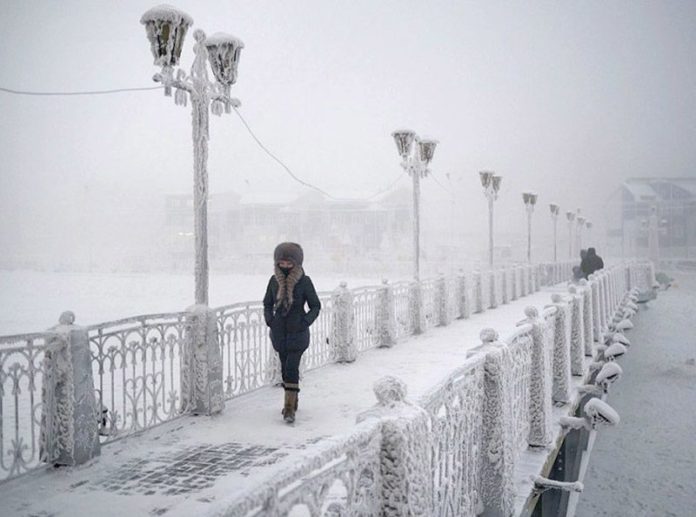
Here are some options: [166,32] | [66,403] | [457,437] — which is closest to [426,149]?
[166,32]

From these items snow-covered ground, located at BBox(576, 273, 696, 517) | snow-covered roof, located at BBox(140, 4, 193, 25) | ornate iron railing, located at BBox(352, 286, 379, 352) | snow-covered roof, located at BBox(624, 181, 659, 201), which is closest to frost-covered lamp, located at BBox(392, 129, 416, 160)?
ornate iron railing, located at BBox(352, 286, 379, 352)

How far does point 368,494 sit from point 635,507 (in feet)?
28.8

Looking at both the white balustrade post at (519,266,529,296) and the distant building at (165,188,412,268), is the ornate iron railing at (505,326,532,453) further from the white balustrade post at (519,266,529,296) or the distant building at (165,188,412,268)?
the distant building at (165,188,412,268)

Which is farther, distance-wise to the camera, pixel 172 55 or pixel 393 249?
pixel 393 249

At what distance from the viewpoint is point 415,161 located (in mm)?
16109

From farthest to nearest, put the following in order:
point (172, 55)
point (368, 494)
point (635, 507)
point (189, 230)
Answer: point (189, 230), point (635, 507), point (172, 55), point (368, 494)

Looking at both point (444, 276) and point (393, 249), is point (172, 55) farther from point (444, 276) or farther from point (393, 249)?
point (393, 249)

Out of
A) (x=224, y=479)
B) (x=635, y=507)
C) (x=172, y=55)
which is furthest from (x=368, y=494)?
(x=635, y=507)

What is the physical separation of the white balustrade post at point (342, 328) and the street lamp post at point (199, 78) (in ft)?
11.5

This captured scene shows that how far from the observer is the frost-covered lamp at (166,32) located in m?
7.00

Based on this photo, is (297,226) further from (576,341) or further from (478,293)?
(576,341)

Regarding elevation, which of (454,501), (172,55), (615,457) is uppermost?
(172,55)

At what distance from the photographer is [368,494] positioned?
245 centimetres

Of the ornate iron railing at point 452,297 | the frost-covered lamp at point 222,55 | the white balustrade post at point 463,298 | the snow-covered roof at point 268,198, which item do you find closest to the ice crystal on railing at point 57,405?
the frost-covered lamp at point 222,55
